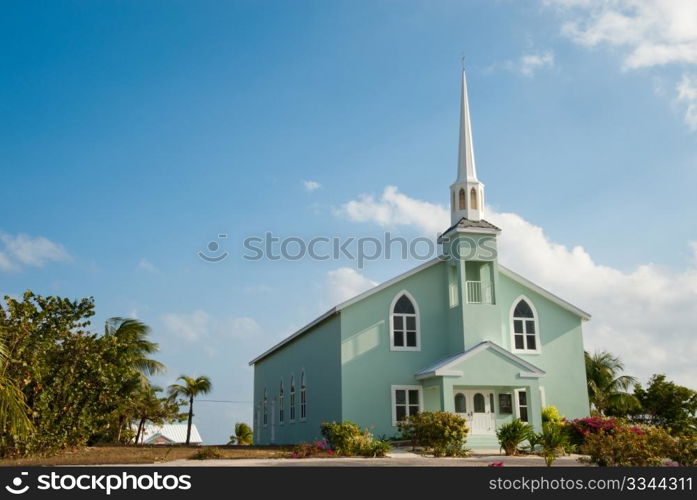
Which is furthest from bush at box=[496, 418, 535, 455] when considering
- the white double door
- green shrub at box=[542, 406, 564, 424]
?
green shrub at box=[542, 406, 564, 424]

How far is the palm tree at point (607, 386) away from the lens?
4025 cm

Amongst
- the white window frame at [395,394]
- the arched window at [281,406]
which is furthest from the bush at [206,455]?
the arched window at [281,406]

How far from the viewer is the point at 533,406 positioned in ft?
93.2

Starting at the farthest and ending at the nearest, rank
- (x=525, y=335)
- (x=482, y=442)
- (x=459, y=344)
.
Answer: (x=525, y=335)
(x=459, y=344)
(x=482, y=442)

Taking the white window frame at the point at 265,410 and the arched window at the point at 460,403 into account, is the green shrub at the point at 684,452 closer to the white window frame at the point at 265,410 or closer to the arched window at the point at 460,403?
the arched window at the point at 460,403

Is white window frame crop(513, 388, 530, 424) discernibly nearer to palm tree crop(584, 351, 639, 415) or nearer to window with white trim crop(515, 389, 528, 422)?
window with white trim crop(515, 389, 528, 422)

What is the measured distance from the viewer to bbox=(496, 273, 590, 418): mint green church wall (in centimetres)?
3136

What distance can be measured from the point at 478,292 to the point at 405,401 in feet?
18.3

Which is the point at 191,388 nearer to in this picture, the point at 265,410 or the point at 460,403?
the point at 265,410

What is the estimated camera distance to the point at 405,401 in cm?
2984

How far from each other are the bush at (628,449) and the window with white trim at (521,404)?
42.5 ft

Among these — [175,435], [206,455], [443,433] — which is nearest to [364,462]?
[443,433]
